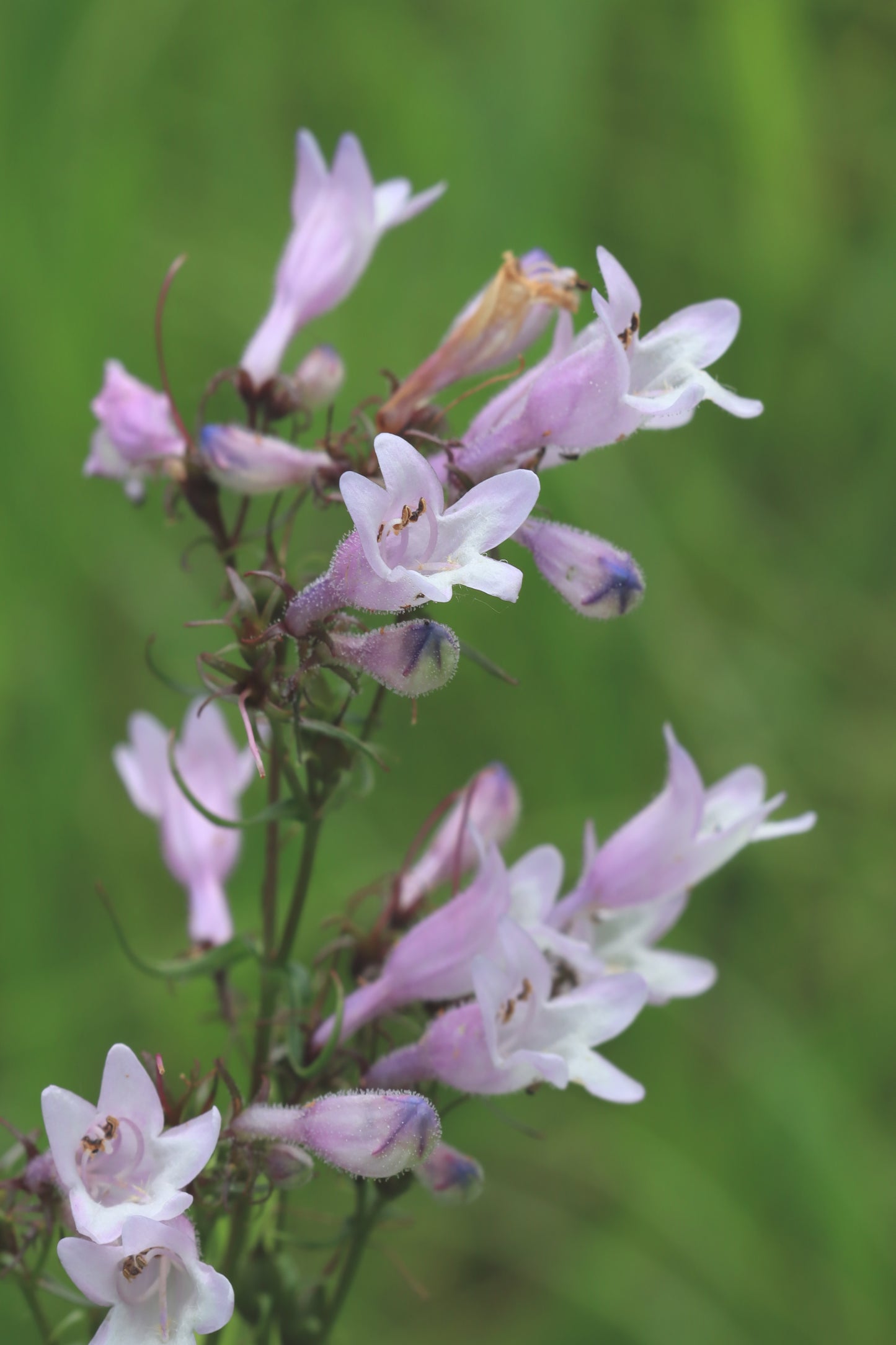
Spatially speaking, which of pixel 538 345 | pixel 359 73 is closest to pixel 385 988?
pixel 538 345

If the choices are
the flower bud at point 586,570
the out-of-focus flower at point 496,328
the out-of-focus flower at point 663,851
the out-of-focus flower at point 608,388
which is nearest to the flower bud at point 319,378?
the out-of-focus flower at point 496,328

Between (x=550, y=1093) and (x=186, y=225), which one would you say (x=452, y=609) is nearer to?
(x=550, y=1093)

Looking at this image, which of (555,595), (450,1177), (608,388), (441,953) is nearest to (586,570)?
(608,388)

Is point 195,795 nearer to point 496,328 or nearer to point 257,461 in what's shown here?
point 257,461

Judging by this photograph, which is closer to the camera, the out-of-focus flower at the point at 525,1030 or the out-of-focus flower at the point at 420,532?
the out-of-focus flower at the point at 420,532

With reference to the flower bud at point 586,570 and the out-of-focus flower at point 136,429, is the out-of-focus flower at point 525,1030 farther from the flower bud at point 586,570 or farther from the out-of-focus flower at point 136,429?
the out-of-focus flower at point 136,429
